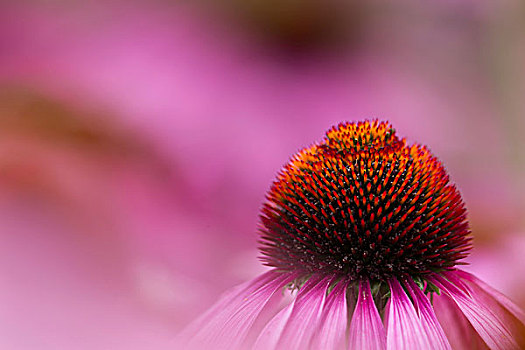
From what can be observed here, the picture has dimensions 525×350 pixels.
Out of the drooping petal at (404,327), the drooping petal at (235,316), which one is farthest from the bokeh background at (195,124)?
the drooping petal at (404,327)

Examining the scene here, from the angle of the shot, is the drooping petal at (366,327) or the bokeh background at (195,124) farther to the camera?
the bokeh background at (195,124)

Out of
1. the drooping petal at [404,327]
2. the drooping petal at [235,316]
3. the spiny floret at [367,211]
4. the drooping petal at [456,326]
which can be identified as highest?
the spiny floret at [367,211]

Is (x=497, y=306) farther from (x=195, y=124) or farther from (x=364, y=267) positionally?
(x=195, y=124)

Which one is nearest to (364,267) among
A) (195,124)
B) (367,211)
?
(367,211)

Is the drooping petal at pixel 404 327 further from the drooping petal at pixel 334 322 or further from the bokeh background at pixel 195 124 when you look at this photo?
the bokeh background at pixel 195 124

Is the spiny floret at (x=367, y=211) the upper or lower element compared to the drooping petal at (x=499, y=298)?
upper

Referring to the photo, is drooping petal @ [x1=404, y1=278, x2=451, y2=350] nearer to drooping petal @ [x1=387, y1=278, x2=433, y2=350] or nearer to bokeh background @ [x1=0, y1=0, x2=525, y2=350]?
drooping petal @ [x1=387, y1=278, x2=433, y2=350]

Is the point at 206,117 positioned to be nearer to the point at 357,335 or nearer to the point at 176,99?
the point at 176,99
